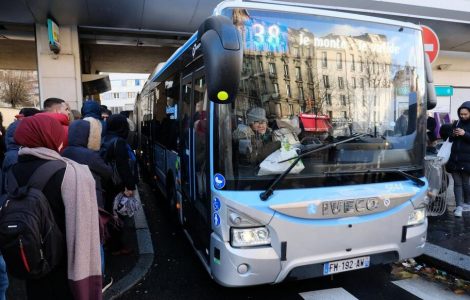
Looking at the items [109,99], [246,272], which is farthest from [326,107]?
[109,99]

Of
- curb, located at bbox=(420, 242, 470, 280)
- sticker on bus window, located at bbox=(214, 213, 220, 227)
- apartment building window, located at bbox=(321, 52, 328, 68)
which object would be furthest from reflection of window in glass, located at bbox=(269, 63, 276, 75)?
curb, located at bbox=(420, 242, 470, 280)

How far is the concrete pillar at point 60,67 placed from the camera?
36.8ft

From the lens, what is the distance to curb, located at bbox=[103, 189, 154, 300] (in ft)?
12.9

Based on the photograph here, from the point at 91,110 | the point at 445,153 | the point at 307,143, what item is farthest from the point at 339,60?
the point at 445,153

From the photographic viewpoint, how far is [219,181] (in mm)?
3139

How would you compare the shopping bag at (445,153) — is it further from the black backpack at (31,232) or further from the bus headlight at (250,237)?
the black backpack at (31,232)

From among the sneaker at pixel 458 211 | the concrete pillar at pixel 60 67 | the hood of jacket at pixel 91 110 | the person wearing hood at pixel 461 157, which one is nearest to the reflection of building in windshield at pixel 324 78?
the hood of jacket at pixel 91 110

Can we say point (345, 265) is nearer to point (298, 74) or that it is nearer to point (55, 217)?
point (298, 74)

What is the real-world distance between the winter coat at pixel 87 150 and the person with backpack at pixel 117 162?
74 cm

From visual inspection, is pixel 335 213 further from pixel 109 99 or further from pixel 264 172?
pixel 109 99

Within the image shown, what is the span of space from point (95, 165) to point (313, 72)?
2211 mm

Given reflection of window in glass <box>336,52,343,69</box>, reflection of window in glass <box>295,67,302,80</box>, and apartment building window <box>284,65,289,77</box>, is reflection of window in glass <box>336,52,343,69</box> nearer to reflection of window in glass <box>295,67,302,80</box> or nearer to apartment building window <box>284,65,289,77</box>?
reflection of window in glass <box>295,67,302,80</box>

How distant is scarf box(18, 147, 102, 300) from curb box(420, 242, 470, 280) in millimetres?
3982

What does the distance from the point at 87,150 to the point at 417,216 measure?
130 inches
